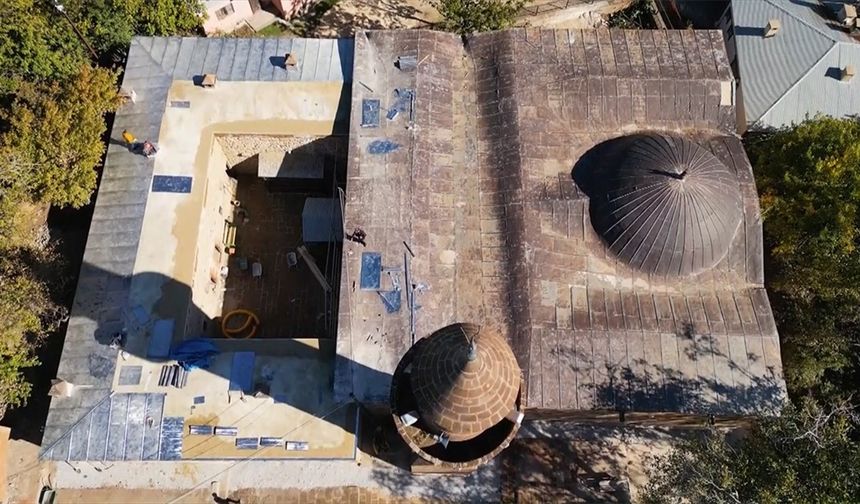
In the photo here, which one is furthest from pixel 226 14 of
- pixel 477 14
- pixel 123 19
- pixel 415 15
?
pixel 477 14

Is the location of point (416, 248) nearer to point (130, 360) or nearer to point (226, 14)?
point (130, 360)

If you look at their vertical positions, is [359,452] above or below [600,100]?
below

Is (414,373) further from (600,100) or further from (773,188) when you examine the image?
(773,188)

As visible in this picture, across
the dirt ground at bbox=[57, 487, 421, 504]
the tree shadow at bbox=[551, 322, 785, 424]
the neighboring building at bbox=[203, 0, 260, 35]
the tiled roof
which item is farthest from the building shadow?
the tiled roof

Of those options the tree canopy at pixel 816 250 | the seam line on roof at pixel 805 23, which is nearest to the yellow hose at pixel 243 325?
the tree canopy at pixel 816 250

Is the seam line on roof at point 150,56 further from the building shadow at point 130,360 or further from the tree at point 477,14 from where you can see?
the tree at point 477,14

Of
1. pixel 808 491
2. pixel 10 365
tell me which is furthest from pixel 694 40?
pixel 10 365
